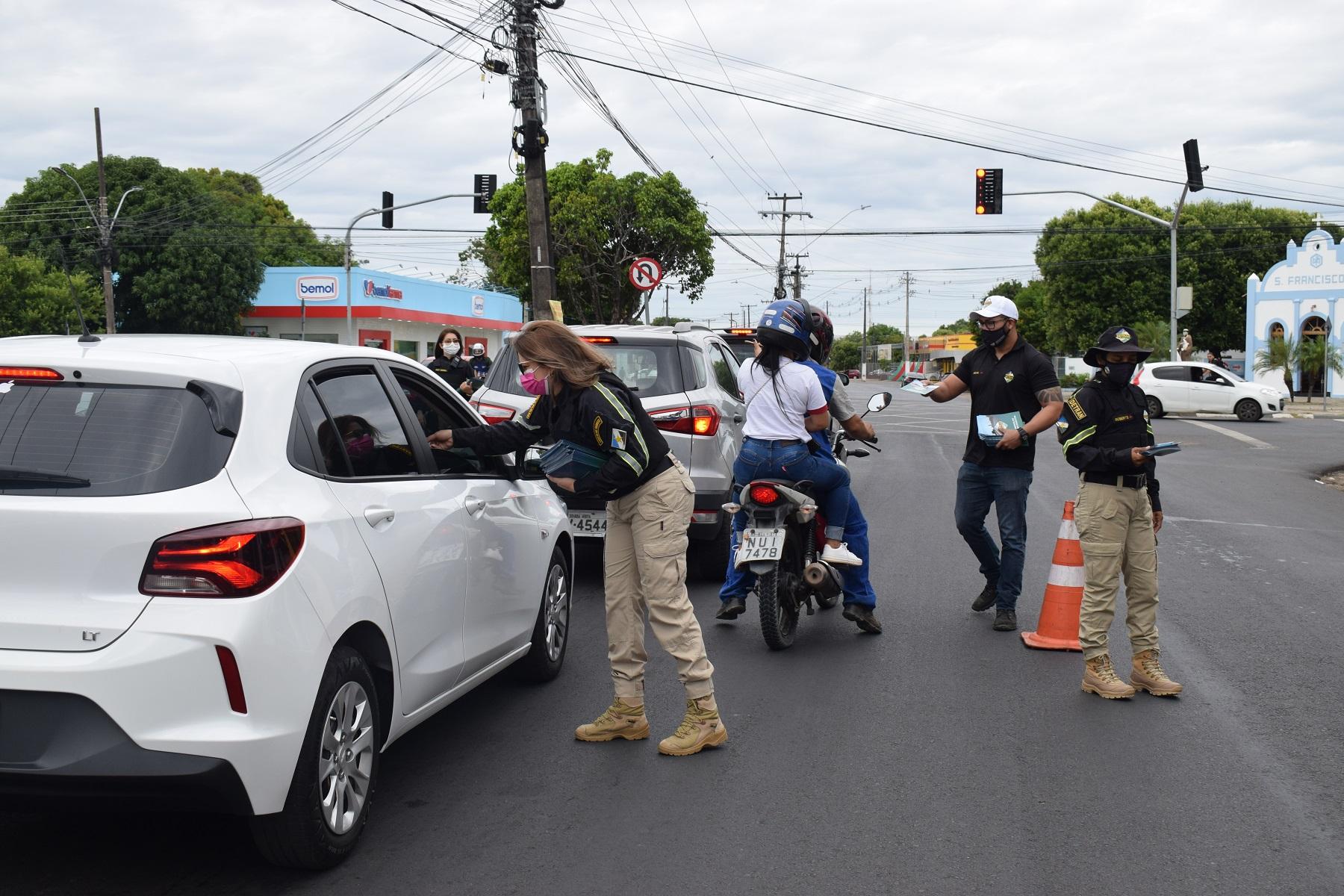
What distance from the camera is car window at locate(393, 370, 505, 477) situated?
199 inches

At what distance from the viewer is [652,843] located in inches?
163

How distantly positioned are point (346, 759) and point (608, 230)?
3785cm

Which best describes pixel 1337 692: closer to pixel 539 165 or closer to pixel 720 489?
pixel 720 489

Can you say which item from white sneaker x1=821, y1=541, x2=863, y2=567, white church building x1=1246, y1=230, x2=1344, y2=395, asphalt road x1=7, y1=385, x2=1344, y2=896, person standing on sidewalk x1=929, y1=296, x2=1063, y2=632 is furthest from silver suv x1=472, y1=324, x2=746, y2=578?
white church building x1=1246, y1=230, x2=1344, y2=395

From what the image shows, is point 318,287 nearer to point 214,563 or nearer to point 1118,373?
point 1118,373

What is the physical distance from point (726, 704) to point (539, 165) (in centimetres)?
1188

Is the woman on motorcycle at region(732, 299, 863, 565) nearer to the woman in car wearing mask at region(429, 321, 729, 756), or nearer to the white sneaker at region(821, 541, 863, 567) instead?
the white sneaker at region(821, 541, 863, 567)

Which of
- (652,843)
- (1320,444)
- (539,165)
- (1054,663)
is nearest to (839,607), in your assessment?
(1054,663)

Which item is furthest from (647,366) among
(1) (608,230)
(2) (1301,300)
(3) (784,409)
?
(2) (1301,300)

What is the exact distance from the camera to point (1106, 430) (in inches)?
241

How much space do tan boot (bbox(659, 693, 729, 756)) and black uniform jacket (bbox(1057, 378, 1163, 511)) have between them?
2.26m

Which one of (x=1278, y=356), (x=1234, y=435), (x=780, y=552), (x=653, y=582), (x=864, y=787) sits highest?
(x=1278, y=356)

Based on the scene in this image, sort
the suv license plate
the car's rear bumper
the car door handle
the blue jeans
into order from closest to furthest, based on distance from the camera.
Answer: the car's rear bumper
the car door handle
the blue jeans
the suv license plate

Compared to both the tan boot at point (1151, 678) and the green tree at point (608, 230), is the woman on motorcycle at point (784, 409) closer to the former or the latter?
the tan boot at point (1151, 678)
